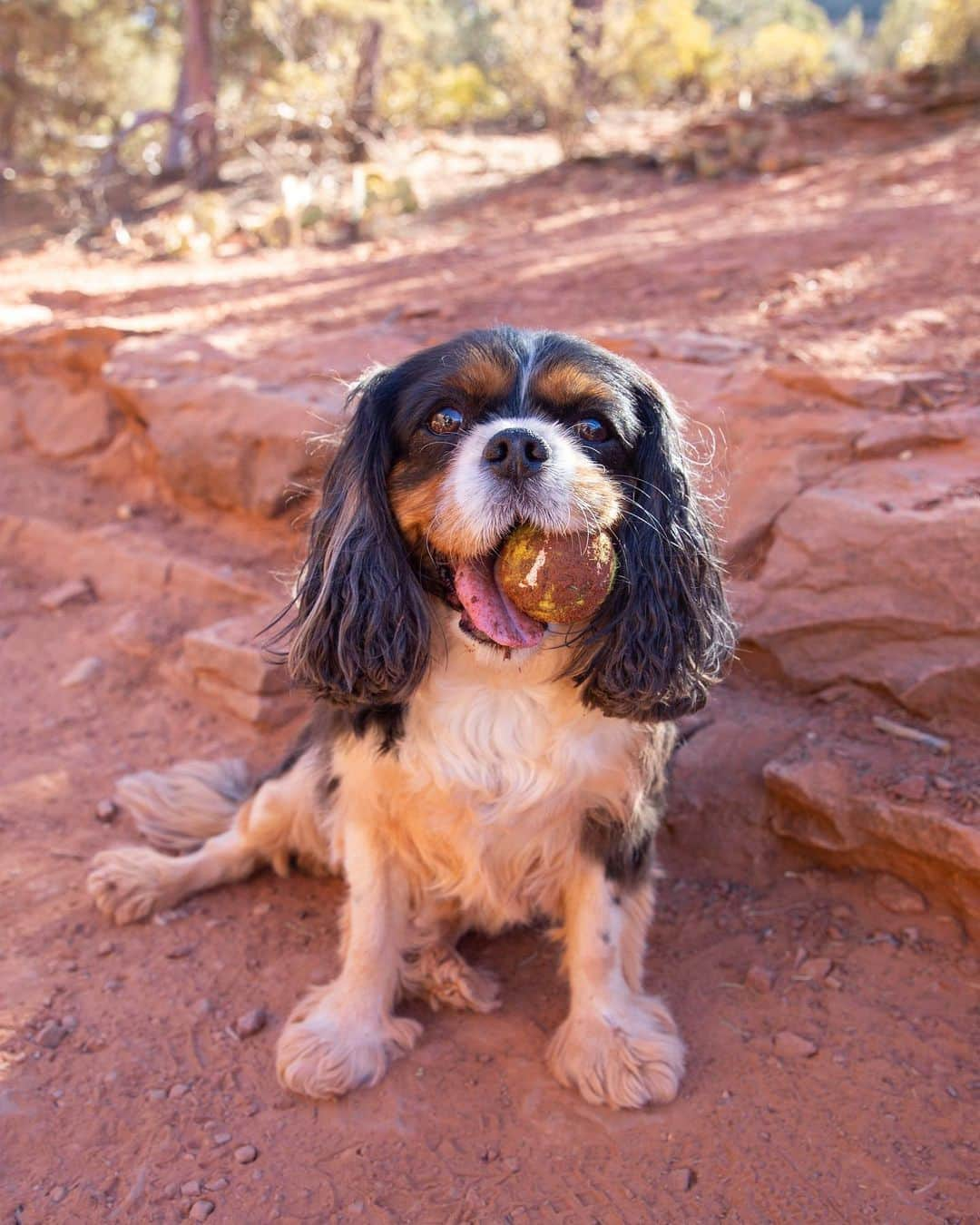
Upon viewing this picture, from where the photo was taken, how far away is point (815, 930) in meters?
3.32

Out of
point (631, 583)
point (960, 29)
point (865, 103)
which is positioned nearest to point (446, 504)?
point (631, 583)

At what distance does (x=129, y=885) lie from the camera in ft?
11.2

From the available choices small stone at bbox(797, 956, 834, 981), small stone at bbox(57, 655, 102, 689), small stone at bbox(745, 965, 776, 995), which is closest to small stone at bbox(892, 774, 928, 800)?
small stone at bbox(797, 956, 834, 981)

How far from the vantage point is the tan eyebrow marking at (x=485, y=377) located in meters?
2.57

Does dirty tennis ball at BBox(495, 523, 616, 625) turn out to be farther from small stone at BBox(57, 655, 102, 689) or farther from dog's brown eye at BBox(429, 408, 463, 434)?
small stone at BBox(57, 655, 102, 689)

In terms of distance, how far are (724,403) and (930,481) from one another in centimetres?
92

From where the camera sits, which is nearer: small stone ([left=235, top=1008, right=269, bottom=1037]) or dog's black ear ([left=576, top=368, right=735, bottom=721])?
dog's black ear ([left=576, top=368, right=735, bottom=721])

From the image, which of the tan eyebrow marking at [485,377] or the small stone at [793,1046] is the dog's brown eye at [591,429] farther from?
the small stone at [793,1046]

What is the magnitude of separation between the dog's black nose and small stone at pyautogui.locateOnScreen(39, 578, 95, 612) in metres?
3.45

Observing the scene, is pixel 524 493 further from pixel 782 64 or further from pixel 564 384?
pixel 782 64

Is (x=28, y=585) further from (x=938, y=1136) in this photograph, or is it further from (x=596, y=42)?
(x=596, y=42)

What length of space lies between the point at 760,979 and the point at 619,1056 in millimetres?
576

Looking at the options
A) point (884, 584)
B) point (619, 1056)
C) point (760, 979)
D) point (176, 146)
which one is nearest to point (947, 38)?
point (176, 146)

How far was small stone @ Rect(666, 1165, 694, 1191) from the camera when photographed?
2.50 metres
